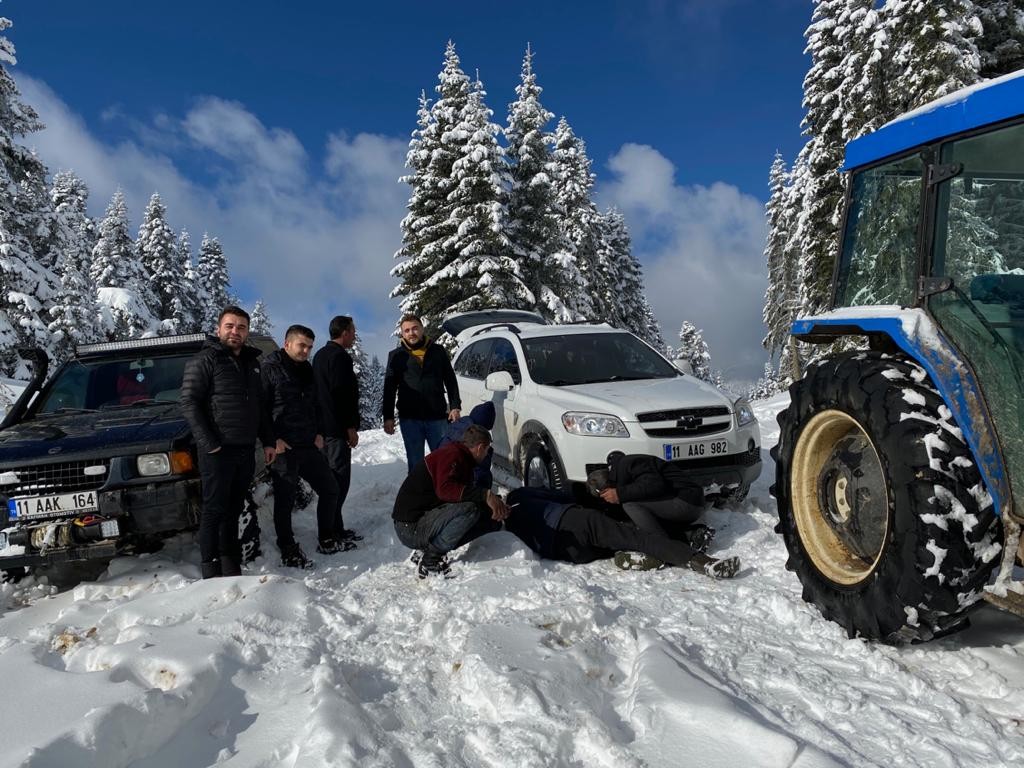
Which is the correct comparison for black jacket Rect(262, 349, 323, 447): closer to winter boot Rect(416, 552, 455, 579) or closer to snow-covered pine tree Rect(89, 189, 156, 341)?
winter boot Rect(416, 552, 455, 579)

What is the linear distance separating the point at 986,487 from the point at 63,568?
6204 millimetres

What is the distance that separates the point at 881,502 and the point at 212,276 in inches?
1786

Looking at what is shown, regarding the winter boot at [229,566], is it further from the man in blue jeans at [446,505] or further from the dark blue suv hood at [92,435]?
the man in blue jeans at [446,505]

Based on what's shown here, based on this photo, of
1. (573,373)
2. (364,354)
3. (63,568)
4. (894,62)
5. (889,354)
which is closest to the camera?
(889,354)

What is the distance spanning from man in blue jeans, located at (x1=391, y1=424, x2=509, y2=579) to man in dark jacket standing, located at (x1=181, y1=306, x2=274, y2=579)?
4.03 feet

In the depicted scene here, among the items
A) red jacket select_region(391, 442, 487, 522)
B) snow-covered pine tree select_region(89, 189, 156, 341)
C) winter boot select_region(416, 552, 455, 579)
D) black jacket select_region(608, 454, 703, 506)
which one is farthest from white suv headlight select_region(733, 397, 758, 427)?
snow-covered pine tree select_region(89, 189, 156, 341)

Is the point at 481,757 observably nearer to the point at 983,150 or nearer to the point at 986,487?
the point at 986,487

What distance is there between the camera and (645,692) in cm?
279

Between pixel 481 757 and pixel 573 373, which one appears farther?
pixel 573 373

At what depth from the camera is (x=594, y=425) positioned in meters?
5.76

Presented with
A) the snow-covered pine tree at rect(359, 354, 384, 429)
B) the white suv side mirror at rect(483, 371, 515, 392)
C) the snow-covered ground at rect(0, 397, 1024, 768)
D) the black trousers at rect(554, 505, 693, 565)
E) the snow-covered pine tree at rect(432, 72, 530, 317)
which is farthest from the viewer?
the snow-covered pine tree at rect(359, 354, 384, 429)

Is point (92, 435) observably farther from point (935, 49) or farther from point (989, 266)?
point (935, 49)

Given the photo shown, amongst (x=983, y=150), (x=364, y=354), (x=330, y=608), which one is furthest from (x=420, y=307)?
(x=364, y=354)

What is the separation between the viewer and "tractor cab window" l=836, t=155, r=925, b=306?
332cm
